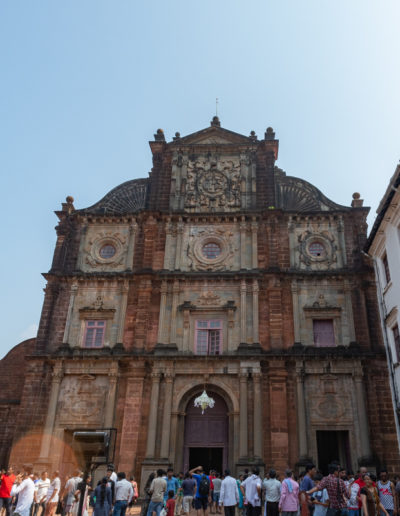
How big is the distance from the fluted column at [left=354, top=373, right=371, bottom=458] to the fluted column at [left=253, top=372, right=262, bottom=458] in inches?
171

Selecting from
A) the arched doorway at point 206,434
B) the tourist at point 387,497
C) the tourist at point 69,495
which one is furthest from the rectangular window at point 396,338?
the tourist at point 69,495

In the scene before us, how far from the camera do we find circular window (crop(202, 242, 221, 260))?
26.3m

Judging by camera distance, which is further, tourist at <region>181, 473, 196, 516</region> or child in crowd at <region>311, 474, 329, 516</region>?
tourist at <region>181, 473, 196, 516</region>

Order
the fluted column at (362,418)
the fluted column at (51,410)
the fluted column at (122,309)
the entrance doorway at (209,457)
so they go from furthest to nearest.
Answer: the fluted column at (122,309), the entrance doorway at (209,457), the fluted column at (51,410), the fluted column at (362,418)

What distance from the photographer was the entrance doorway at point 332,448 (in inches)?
883

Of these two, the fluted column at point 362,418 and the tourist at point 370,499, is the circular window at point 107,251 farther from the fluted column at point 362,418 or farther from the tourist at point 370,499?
the tourist at point 370,499

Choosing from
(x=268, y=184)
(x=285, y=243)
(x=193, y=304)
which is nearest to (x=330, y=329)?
(x=285, y=243)

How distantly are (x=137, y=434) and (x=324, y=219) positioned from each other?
14.5 meters

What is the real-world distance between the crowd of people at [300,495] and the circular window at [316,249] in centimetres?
1375

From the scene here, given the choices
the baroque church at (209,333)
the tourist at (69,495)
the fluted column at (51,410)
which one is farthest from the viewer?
the fluted column at (51,410)

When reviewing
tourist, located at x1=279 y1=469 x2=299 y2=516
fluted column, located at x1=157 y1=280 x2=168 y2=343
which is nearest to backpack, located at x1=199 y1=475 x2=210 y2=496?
tourist, located at x1=279 y1=469 x2=299 y2=516

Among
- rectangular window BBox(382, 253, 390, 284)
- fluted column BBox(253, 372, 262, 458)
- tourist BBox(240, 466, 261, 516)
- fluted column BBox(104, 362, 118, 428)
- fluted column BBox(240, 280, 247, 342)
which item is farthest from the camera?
fluted column BBox(240, 280, 247, 342)

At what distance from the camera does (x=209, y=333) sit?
24.3 metres

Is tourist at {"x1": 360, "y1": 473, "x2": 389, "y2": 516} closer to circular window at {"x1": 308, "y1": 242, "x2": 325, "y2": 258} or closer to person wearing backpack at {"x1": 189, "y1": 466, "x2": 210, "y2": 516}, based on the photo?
person wearing backpack at {"x1": 189, "y1": 466, "x2": 210, "y2": 516}
